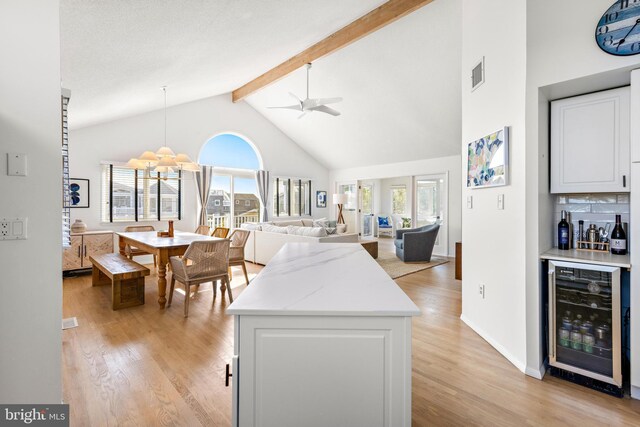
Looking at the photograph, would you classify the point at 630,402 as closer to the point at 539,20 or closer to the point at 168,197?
the point at 539,20

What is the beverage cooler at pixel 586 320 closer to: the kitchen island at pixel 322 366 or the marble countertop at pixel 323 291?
the marble countertop at pixel 323 291

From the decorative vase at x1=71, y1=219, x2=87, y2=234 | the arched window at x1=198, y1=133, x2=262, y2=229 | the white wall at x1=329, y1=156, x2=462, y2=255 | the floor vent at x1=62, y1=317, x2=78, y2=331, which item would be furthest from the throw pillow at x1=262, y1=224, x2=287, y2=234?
the white wall at x1=329, y1=156, x2=462, y2=255

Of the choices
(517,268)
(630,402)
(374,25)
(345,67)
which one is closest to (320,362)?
(517,268)

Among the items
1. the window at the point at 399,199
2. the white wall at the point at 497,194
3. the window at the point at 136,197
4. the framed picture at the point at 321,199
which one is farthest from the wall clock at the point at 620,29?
the window at the point at 399,199

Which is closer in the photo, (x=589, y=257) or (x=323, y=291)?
(x=323, y=291)

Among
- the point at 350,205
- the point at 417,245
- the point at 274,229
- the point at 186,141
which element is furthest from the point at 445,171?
the point at 186,141

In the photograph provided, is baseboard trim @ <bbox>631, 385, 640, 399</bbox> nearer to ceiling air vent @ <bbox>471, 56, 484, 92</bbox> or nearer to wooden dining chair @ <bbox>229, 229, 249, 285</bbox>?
ceiling air vent @ <bbox>471, 56, 484, 92</bbox>

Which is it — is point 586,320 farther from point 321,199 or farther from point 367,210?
point 367,210

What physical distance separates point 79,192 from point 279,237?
3704 millimetres

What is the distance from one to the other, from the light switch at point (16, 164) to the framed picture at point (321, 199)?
802 centimetres

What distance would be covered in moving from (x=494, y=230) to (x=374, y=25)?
3193 millimetres

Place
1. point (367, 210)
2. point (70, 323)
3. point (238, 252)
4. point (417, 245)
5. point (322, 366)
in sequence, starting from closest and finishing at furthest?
1. point (322, 366)
2. point (70, 323)
3. point (238, 252)
4. point (417, 245)
5. point (367, 210)

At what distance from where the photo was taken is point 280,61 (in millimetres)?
5367

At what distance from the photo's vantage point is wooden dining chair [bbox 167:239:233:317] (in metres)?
3.14
